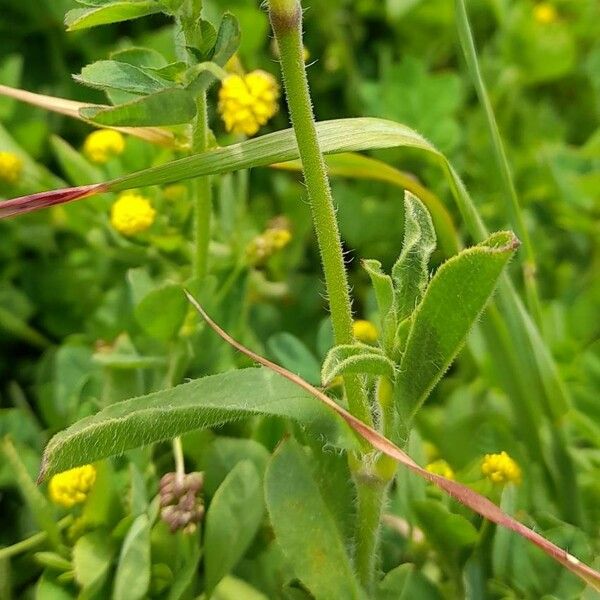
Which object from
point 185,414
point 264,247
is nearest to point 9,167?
point 264,247

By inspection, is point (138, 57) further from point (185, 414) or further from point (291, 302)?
point (291, 302)

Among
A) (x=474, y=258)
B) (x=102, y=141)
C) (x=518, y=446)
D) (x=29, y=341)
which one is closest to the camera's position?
(x=474, y=258)

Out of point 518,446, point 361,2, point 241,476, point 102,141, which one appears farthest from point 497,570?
point 361,2

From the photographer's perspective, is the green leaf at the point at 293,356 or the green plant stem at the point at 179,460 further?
the green leaf at the point at 293,356

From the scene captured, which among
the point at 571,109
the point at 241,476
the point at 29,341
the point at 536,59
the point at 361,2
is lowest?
the point at 241,476

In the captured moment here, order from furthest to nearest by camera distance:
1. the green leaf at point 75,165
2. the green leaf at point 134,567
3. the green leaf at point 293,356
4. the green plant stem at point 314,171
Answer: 1. the green leaf at point 75,165
2. the green leaf at point 293,356
3. the green leaf at point 134,567
4. the green plant stem at point 314,171

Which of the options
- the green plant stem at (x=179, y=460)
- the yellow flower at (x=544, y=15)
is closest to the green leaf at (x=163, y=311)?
the green plant stem at (x=179, y=460)

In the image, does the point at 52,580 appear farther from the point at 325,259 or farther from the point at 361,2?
the point at 361,2

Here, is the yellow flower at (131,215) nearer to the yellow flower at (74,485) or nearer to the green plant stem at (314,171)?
the yellow flower at (74,485)
